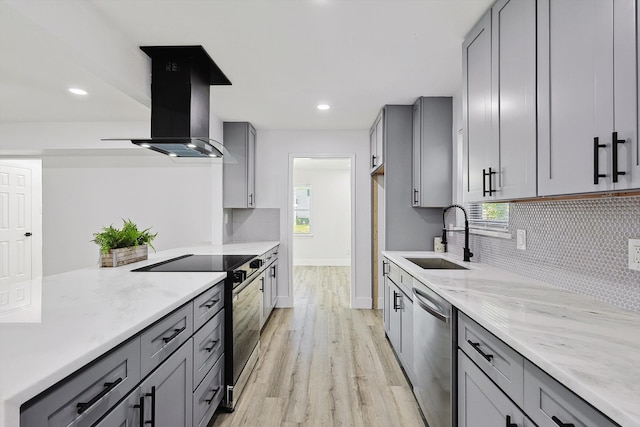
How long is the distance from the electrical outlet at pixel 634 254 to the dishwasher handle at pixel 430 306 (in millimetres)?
732

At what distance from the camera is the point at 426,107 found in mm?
3291

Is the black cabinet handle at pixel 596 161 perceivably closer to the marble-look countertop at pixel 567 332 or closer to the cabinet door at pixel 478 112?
the marble-look countertop at pixel 567 332

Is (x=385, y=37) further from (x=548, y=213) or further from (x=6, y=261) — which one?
(x=6, y=261)

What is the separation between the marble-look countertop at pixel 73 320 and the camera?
30.1 inches

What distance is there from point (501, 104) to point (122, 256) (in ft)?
8.45

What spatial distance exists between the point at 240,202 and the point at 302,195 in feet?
13.4

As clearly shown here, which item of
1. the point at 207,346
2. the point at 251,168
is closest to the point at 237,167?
the point at 251,168

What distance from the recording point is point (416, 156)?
3391 millimetres

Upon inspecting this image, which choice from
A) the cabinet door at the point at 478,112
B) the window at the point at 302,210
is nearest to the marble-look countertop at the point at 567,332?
the cabinet door at the point at 478,112

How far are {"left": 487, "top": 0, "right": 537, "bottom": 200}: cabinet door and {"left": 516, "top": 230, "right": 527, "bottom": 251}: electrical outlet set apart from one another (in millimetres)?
497

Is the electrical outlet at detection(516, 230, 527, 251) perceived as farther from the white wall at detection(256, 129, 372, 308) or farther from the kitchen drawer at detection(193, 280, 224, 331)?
the white wall at detection(256, 129, 372, 308)

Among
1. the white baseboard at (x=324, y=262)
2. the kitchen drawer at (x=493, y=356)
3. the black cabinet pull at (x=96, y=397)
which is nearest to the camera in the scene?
the black cabinet pull at (x=96, y=397)

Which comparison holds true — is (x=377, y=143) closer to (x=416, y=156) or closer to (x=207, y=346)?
(x=416, y=156)

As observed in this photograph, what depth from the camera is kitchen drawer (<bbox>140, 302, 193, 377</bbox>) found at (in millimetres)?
1243
